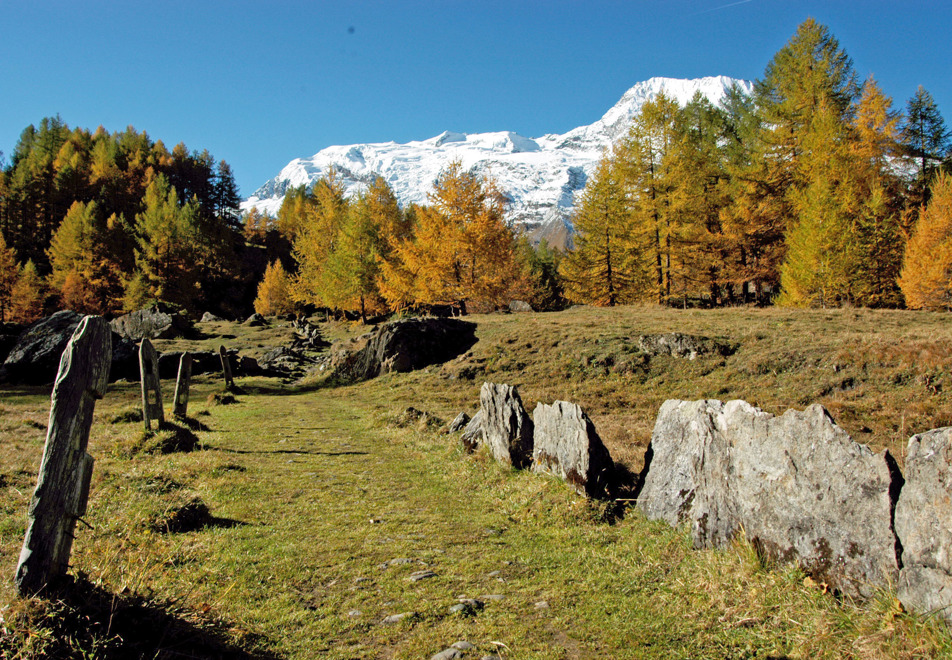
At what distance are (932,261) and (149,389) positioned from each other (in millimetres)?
33726

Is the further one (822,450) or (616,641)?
(822,450)

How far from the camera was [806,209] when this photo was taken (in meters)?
27.5

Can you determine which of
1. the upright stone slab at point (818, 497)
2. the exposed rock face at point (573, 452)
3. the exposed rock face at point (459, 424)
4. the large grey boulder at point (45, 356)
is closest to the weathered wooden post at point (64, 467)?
the exposed rock face at point (573, 452)

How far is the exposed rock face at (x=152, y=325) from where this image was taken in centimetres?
4081

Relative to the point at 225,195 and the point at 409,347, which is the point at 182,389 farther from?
the point at 225,195

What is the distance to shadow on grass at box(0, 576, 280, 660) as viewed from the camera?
3.06m

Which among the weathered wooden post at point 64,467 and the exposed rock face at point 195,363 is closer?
the weathered wooden post at point 64,467

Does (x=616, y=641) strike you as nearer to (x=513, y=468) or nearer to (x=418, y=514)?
(x=418, y=514)

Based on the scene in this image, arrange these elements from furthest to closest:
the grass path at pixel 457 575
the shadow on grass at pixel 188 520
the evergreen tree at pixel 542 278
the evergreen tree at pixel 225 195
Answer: the evergreen tree at pixel 225 195 → the evergreen tree at pixel 542 278 → the shadow on grass at pixel 188 520 → the grass path at pixel 457 575

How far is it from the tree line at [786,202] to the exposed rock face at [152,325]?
32.3m

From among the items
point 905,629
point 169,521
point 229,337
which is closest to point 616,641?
point 905,629

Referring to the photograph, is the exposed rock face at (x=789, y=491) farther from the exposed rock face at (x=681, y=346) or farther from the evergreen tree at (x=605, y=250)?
the evergreen tree at (x=605, y=250)

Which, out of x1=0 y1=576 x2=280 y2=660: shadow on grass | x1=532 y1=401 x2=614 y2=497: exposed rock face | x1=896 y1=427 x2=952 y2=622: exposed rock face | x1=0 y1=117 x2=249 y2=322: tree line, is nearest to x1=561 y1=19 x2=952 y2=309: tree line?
x1=532 y1=401 x2=614 y2=497: exposed rock face

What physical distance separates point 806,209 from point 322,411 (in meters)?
27.3
